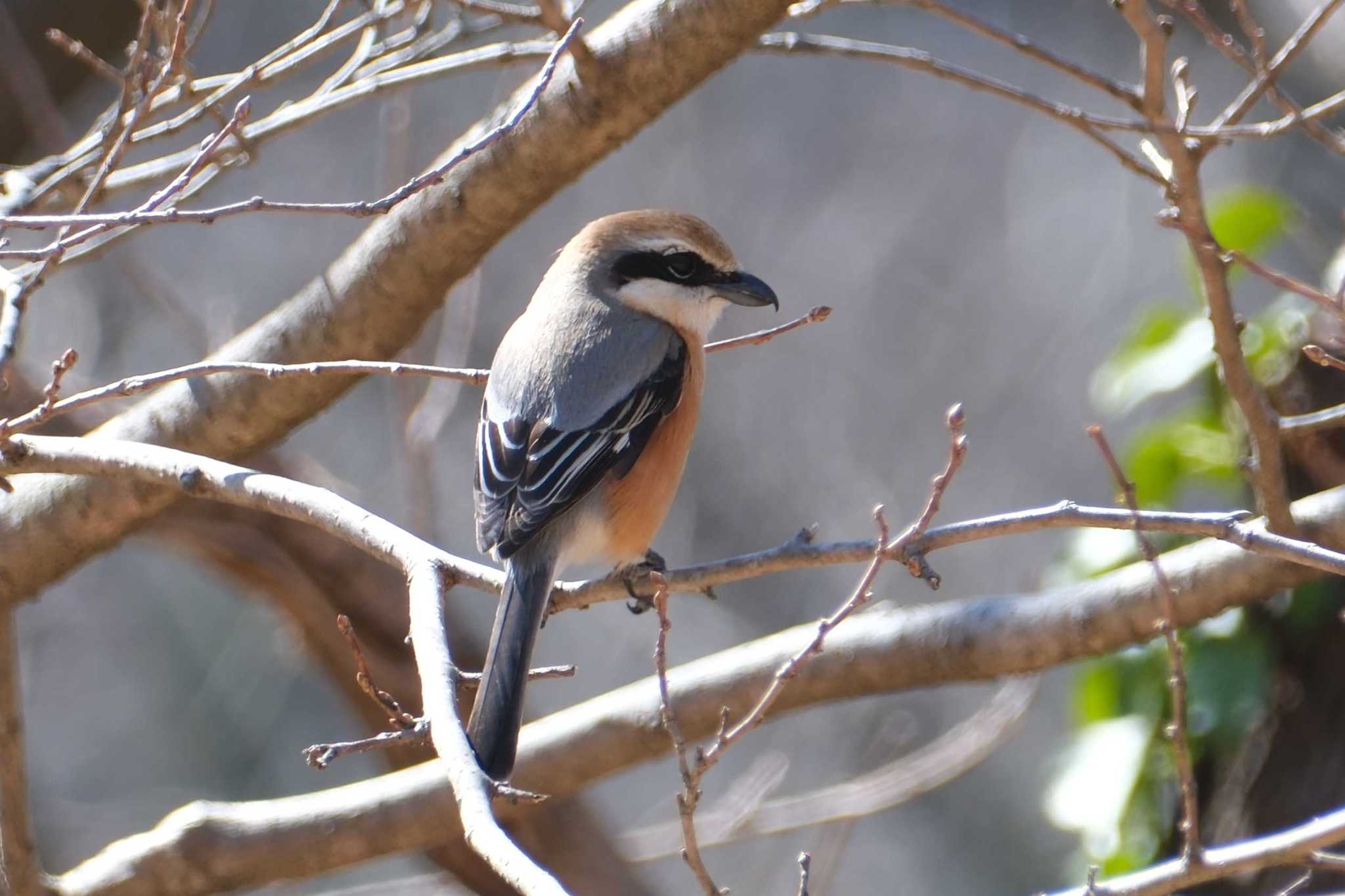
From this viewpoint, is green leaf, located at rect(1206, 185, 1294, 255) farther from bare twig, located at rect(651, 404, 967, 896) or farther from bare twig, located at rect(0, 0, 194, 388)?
bare twig, located at rect(0, 0, 194, 388)

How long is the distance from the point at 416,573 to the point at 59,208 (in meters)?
2.17

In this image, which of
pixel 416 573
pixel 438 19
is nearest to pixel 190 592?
pixel 438 19

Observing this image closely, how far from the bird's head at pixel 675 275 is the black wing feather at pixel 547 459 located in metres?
0.28

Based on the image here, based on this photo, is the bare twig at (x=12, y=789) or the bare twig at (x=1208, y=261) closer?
the bare twig at (x=1208, y=261)

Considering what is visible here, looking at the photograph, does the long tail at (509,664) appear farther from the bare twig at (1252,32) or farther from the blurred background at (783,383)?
the blurred background at (783,383)

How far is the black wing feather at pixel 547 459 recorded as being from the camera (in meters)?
3.11

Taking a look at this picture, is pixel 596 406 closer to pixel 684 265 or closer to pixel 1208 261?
pixel 684 265

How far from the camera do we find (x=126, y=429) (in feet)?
10.9

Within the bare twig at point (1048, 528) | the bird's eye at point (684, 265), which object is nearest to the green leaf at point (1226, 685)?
the bare twig at point (1048, 528)

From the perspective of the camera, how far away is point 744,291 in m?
3.74

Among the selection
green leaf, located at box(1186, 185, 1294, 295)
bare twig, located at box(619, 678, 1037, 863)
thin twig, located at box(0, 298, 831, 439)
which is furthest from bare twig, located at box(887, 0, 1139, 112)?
bare twig, located at box(619, 678, 1037, 863)

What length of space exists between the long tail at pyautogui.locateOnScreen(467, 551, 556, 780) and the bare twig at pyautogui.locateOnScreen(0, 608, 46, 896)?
3.64 ft

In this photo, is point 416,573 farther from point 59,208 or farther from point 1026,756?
point 1026,756

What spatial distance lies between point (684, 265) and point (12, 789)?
80.1 inches
